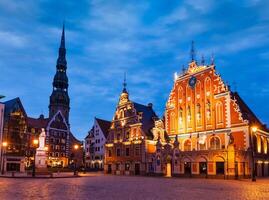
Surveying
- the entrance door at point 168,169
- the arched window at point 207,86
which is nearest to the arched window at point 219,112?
the arched window at point 207,86

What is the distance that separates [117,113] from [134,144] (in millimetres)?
9397

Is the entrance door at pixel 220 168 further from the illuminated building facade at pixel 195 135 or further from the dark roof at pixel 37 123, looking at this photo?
the dark roof at pixel 37 123

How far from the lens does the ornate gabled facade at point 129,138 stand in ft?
189

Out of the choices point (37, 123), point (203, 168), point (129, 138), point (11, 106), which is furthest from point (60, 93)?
point (203, 168)

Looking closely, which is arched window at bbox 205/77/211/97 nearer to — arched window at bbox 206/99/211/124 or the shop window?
arched window at bbox 206/99/211/124

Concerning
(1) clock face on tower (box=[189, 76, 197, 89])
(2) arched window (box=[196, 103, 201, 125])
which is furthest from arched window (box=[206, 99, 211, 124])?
(1) clock face on tower (box=[189, 76, 197, 89])

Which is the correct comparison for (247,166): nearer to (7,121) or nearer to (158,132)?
(158,132)

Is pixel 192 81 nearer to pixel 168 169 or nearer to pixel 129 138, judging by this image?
pixel 168 169

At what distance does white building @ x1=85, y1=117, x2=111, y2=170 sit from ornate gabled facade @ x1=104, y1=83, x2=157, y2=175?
17997 mm

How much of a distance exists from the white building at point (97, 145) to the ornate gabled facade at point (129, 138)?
1800 cm

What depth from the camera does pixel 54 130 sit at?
90.3 metres

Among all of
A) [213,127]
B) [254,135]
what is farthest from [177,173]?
[254,135]

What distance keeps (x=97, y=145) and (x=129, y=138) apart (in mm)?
28022

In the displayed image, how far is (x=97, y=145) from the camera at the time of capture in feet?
284
